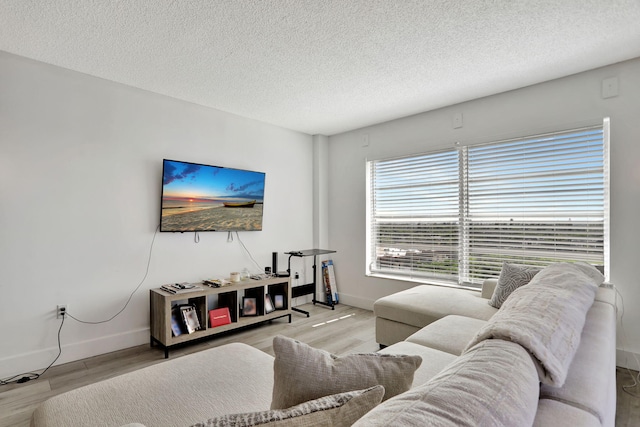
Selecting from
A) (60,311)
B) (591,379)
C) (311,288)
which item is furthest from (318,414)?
(311,288)

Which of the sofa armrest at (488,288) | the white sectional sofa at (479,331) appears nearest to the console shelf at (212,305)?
the white sectional sofa at (479,331)

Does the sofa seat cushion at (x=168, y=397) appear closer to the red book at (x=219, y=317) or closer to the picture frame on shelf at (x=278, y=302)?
the red book at (x=219, y=317)

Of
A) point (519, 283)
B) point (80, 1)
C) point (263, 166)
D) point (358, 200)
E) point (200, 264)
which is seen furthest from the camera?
point (358, 200)

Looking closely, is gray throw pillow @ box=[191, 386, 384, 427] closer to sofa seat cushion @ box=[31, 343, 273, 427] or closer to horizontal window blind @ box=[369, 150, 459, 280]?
sofa seat cushion @ box=[31, 343, 273, 427]

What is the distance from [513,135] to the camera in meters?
3.35

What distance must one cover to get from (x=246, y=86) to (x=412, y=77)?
157 centimetres

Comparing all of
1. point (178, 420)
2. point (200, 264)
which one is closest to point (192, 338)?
point (200, 264)

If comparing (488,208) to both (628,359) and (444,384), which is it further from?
Result: (444,384)

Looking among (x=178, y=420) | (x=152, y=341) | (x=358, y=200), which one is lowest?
(x=152, y=341)

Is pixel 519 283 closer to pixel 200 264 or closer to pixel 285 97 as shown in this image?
pixel 285 97

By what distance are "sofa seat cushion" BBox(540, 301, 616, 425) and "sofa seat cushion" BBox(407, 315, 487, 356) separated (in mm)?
621

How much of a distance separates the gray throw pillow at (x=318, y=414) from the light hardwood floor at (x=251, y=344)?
2267 mm

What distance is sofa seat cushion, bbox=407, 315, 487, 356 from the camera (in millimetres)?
2031

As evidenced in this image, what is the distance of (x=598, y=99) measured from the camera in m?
→ 2.89
